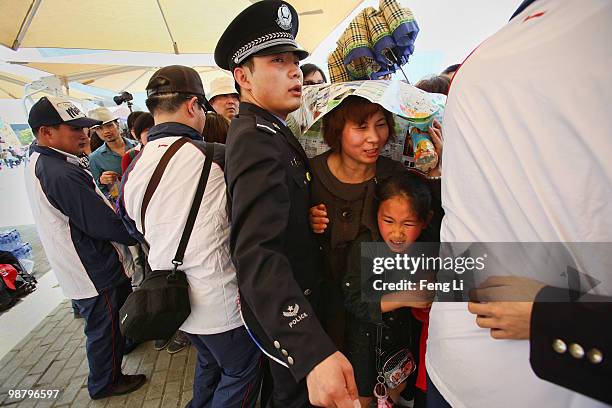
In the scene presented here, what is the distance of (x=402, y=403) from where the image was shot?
2.00 m

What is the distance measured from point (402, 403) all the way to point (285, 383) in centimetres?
115

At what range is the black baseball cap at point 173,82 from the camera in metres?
1.59

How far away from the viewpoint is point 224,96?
2969 millimetres

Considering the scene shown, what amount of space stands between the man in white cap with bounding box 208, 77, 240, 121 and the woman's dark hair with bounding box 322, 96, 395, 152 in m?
1.78

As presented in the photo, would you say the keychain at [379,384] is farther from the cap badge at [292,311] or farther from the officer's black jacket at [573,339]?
the officer's black jacket at [573,339]

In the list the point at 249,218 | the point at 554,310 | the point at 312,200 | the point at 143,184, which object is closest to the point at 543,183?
the point at 554,310

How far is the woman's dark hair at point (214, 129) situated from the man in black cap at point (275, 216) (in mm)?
882

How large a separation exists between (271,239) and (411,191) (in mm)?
700

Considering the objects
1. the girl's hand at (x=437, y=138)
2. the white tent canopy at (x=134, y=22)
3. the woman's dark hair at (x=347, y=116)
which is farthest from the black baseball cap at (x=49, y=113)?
the girl's hand at (x=437, y=138)

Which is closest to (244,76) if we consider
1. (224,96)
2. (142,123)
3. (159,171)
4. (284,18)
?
(284,18)

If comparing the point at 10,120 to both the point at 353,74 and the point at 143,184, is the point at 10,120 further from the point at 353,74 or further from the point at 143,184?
the point at 353,74

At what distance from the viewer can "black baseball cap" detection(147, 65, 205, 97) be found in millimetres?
1595

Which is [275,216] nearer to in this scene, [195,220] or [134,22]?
[195,220]

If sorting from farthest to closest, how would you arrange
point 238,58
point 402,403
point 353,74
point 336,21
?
point 336,21 < point 402,403 < point 353,74 < point 238,58
